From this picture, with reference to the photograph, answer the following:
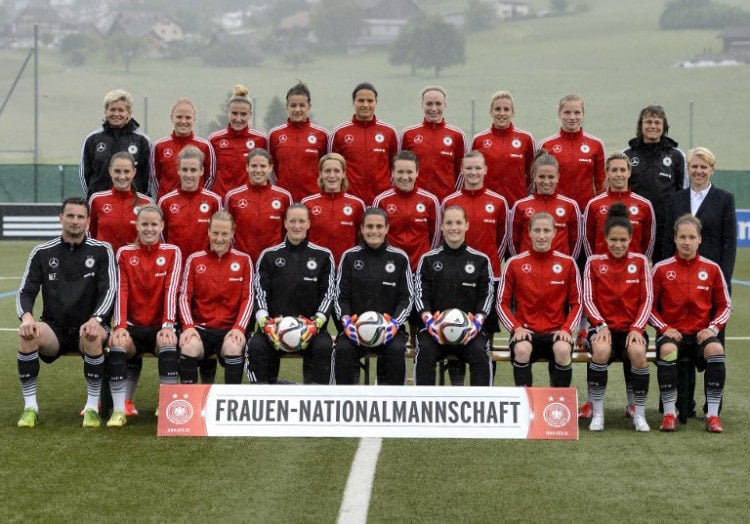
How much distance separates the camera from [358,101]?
8648 millimetres

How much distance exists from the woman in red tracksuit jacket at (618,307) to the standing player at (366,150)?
6.37ft

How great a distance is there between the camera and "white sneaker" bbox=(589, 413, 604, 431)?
7.17 meters

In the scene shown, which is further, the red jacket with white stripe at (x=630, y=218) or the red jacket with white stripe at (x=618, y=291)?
the red jacket with white stripe at (x=630, y=218)

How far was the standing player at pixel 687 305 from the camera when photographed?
7.22m

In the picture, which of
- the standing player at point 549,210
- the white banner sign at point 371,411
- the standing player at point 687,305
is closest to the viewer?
the white banner sign at point 371,411

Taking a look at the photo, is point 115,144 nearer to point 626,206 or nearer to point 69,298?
point 69,298

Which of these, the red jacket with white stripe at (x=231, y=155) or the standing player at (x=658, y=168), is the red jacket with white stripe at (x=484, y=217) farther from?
the red jacket with white stripe at (x=231, y=155)

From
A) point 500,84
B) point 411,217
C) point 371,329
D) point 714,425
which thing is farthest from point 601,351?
point 500,84

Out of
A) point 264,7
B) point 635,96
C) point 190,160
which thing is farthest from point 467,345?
point 264,7

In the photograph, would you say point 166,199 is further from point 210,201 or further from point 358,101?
point 358,101

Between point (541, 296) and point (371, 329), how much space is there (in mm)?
1082

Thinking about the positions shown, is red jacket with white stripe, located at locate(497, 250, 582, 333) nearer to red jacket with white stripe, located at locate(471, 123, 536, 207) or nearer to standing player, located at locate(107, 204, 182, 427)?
red jacket with white stripe, located at locate(471, 123, 536, 207)

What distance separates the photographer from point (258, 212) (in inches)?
321

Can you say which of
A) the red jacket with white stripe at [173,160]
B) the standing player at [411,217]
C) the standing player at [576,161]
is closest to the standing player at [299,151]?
the red jacket with white stripe at [173,160]
